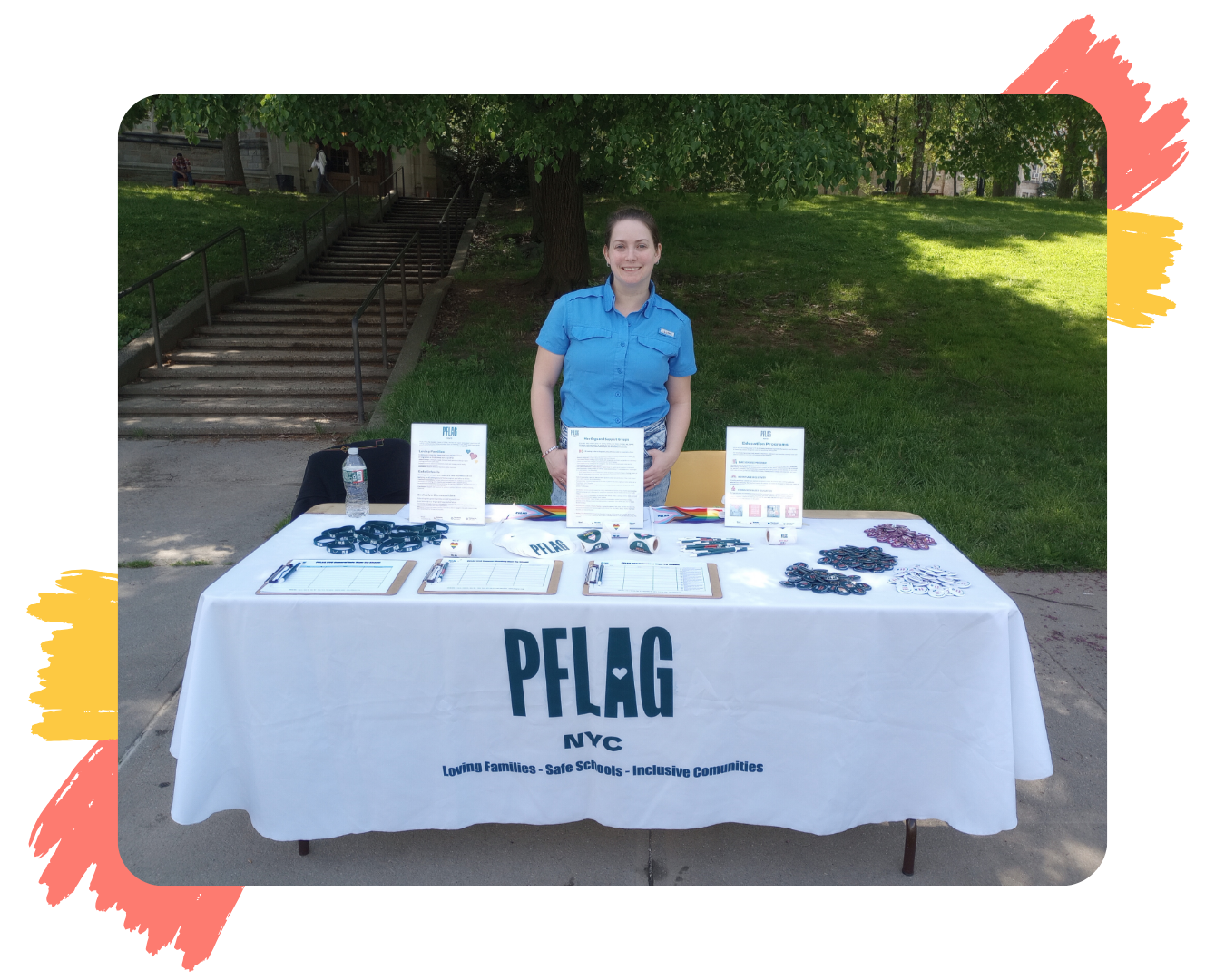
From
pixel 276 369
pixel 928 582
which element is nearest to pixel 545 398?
pixel 928 582

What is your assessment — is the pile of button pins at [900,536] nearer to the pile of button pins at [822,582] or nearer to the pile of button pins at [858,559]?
the pile of button pins at [858,559]

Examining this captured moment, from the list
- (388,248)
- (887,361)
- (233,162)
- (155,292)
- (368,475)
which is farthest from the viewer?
(233,162)

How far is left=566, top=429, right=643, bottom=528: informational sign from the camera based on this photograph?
9.03ft

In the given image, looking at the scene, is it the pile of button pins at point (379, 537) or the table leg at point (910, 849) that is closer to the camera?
the table leg at point (910, 849)

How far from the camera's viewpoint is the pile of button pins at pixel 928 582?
7.99 ft

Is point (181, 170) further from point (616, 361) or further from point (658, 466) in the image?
point (658, 466)

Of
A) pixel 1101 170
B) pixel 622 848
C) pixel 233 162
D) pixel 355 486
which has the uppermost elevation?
pixel 233 162

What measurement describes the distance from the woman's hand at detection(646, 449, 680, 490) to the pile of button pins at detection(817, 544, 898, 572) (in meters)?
0.70

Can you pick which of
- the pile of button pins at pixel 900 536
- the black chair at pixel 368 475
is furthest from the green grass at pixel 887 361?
the pile of button pins at pixel 900 536

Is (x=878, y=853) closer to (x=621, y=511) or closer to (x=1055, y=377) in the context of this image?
(x=621, y=511)

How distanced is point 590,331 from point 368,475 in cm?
129

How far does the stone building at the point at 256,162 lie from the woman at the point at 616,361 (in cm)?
2019

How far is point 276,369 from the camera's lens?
363 inches

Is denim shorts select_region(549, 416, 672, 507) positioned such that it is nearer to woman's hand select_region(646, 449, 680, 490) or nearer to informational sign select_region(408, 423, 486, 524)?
woman's hand select_region(646, 449, 680, 490)
